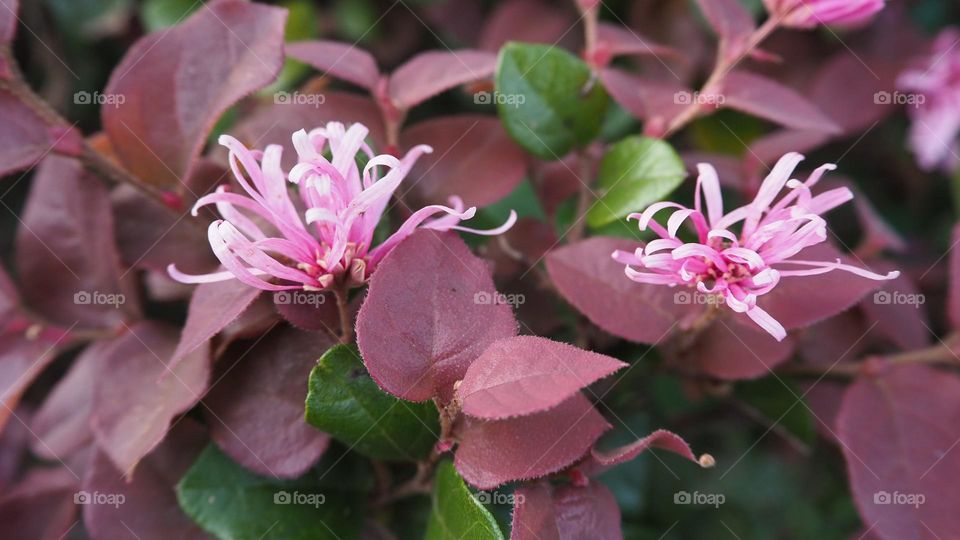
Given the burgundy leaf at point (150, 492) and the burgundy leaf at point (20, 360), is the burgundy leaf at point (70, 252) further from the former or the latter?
the burgundy leaf at point (150, 492)

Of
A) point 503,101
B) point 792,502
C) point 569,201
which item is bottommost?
point 792,502

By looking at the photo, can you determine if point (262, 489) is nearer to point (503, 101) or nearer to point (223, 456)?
point (223, 456)

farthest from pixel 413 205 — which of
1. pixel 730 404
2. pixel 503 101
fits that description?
pixel 730 404
